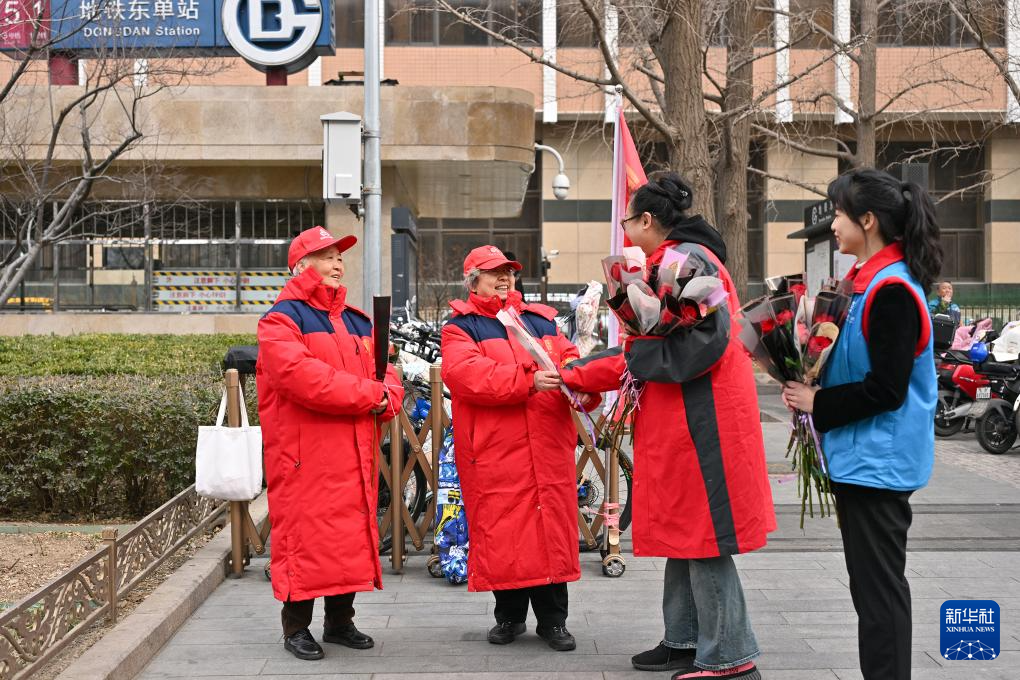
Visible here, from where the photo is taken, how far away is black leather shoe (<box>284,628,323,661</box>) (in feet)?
16.7

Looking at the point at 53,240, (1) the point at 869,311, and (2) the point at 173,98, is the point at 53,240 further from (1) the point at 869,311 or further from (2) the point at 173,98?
(2) the point at 173,98

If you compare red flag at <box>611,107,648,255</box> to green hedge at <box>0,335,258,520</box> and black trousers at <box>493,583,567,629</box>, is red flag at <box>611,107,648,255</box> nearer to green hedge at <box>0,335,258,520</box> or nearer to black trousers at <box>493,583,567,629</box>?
black trousers at <box>493,583,567,629</box>

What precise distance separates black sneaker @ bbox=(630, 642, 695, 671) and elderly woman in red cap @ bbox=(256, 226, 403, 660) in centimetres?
126

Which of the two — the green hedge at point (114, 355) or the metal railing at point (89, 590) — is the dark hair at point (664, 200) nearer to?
the metal railing at point (89, 590)

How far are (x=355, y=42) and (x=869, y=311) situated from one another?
37485 mm

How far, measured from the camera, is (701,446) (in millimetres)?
4332

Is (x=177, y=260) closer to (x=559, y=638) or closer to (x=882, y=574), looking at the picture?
(x=559, y=638)

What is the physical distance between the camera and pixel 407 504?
7.43m

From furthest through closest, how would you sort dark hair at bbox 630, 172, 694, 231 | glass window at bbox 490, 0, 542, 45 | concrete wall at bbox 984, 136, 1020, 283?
concrete wall at bbox 984, 136, 1020, 283 → glass window at bbox 490, 0, 542, 45 → dark hair at bbox 630, 172, 694, 231

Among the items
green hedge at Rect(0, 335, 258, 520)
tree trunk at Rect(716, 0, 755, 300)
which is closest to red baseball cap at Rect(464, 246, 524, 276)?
green hedge at Rect(0, 335, 258, 520)

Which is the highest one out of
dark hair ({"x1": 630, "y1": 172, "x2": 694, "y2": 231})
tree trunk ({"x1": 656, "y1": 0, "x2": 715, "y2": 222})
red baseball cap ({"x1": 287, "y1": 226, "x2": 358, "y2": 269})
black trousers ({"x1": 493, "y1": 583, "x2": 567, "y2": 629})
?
tree trunk ({"x1": 656, "y1": 0, "x2": 715, "y2": 222})

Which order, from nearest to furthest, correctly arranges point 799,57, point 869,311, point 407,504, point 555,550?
point 869,311 → point 555,550 → point 407,504 → point 799,57

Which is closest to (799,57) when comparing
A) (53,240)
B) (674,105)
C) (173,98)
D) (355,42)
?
(355,42)

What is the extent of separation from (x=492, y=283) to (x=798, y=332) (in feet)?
5.76
